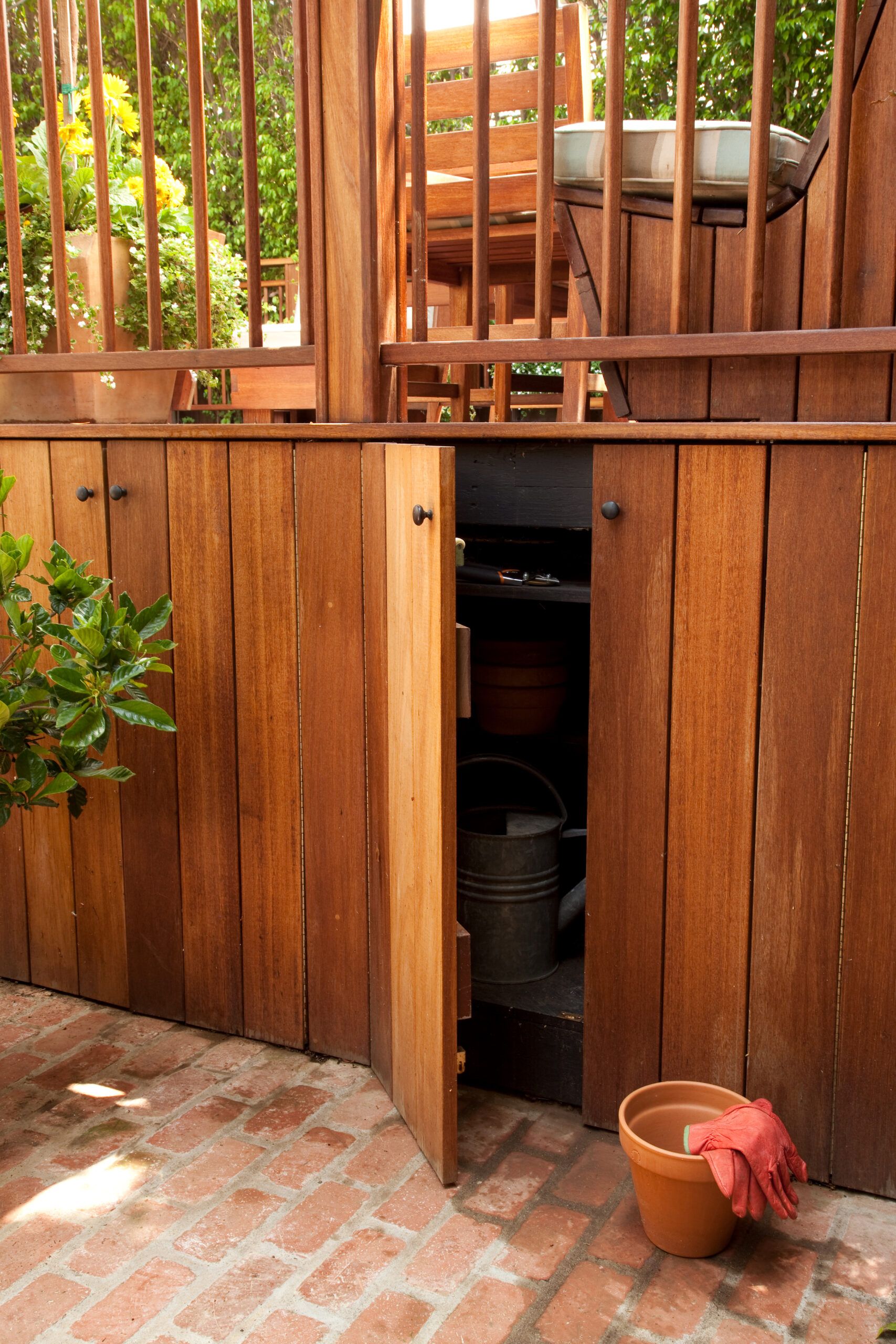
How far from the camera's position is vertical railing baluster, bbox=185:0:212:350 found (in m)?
2.71

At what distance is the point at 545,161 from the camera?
2.38 metres

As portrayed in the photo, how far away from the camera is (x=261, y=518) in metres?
2.82

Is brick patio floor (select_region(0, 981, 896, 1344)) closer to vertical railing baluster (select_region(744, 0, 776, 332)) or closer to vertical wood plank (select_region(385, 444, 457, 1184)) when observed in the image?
vertical wood plank (select_region(385, 444, 457, 1184))

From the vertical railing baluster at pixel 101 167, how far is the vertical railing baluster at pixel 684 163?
1.33m

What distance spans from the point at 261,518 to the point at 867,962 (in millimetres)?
1617

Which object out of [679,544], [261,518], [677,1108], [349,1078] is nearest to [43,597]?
[261,518]

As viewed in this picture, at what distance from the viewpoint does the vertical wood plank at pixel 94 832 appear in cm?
305

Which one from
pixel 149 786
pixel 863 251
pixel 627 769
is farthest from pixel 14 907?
pixel 863 251

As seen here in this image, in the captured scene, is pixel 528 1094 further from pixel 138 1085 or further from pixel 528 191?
pixel 528 191

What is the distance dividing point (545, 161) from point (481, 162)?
163 millimetres

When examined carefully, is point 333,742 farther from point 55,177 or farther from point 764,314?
point 55,177

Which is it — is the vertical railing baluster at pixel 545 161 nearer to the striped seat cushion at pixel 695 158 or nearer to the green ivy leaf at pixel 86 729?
the striped seat cushion at pixel 695 158

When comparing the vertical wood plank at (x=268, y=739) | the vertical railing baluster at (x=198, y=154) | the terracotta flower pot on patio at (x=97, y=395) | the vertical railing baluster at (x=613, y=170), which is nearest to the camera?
the vertical railing baluster at (x=613, y=170)

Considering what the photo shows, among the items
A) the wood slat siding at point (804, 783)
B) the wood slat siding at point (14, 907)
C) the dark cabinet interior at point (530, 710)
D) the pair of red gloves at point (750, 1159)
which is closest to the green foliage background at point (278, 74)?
the dark cabinet interior at point (530, 710)
